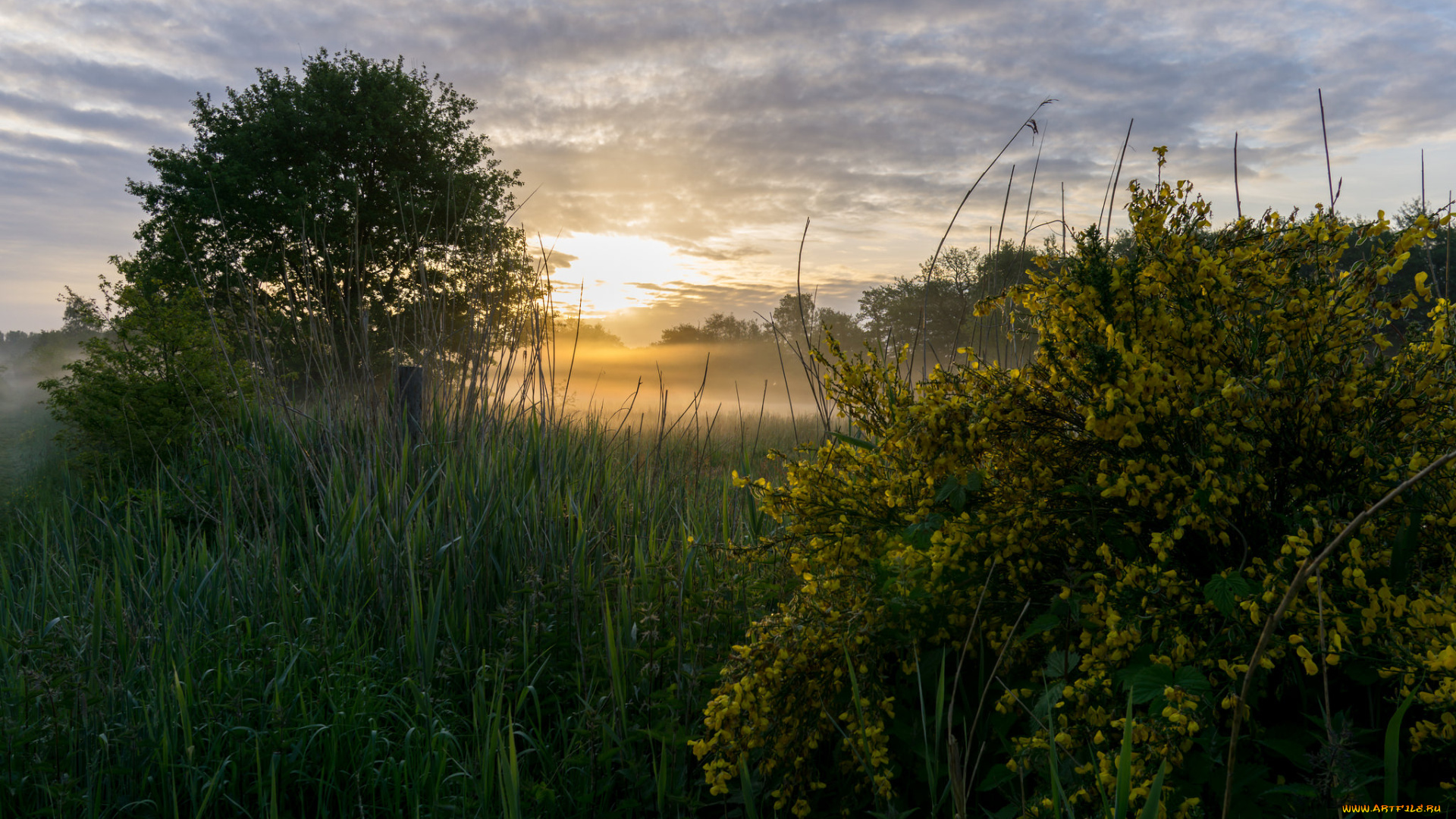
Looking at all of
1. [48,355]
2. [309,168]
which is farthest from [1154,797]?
[48,355]

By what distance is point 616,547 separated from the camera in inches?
138

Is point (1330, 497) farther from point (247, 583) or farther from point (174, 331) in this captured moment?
point (174, 331)

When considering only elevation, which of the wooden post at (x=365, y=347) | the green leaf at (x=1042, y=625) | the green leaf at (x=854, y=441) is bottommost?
the green leaf at (x=1042, y=625)

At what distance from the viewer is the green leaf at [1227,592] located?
4.75 feet

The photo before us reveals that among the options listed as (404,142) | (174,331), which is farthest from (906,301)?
(174,331)

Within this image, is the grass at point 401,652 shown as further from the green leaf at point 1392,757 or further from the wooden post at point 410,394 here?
the green leaf at point 1392,757

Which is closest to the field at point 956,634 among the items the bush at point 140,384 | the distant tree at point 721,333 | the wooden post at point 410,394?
the wooden post at point 410,394

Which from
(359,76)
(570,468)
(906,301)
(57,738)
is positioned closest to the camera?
(57,738)

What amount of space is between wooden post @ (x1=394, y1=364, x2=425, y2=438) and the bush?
3.75m

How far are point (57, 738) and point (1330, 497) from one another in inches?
136

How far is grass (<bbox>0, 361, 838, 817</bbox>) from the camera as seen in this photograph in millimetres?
2164

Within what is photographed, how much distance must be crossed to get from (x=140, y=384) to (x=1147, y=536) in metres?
9.74

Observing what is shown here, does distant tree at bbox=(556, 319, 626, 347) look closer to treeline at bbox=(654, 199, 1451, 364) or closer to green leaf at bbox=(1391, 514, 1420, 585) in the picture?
treeline at bbox=(654, 199, 1451, 364)

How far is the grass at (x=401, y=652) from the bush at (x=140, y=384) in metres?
3.96
